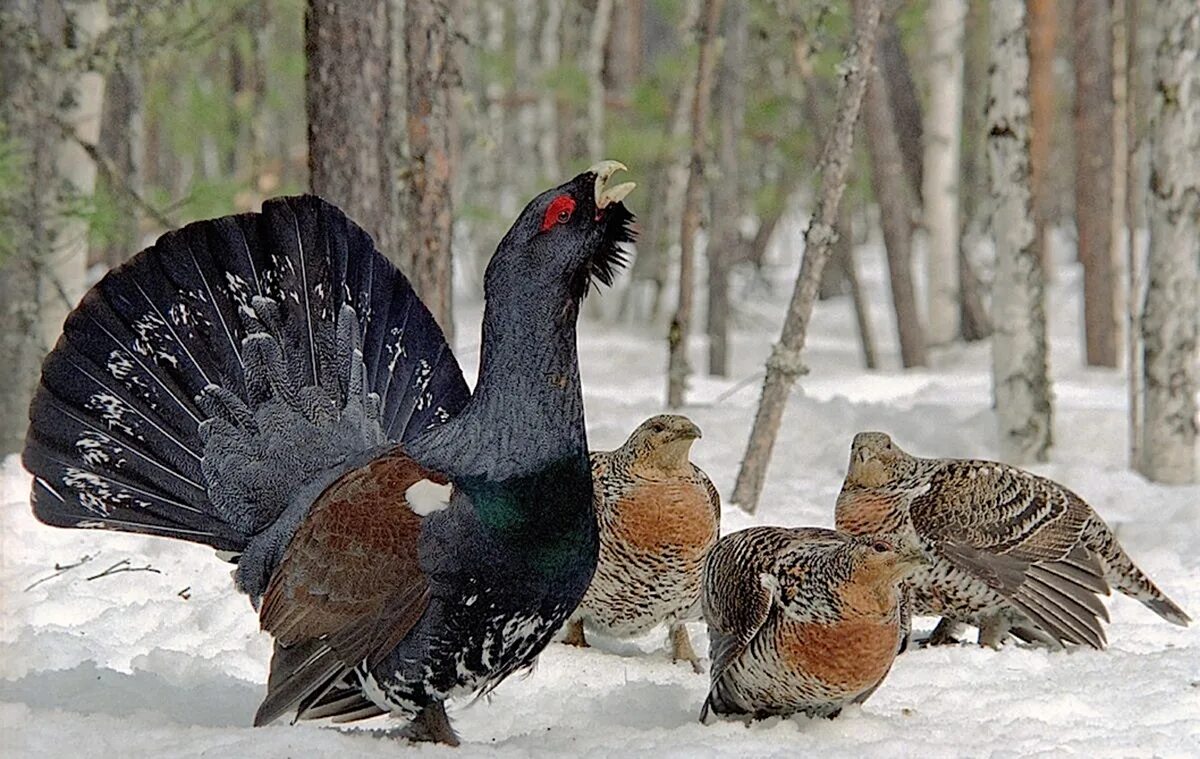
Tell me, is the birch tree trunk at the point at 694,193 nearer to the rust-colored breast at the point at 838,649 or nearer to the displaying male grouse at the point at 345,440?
the displaying male grouse at the point at 345,440

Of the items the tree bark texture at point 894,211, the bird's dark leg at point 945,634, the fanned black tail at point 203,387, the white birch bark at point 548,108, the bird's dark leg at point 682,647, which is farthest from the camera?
the white birch bark at point 548,108

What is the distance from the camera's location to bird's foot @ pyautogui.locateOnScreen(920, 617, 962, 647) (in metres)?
5.22

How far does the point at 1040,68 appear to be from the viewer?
51.9 ft

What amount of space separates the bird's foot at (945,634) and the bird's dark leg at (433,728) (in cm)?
211

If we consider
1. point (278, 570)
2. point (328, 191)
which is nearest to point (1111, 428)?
point (328, 191)

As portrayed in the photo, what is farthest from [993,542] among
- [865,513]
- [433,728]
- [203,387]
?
[203,387]

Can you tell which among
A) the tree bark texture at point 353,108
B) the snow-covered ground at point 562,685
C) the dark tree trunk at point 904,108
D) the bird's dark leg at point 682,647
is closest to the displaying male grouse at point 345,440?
the snow-covered ground at point 562,685

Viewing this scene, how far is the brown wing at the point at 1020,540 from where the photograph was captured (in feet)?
16.0

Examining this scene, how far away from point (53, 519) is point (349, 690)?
3.66 ft

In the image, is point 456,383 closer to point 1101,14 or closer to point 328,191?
point 328,191

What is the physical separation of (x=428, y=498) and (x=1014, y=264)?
19.6 feet

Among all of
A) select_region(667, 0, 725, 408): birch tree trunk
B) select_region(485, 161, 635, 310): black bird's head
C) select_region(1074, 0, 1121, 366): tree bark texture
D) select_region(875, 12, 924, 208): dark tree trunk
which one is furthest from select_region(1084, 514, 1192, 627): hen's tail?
select_region(875, 12, 924, 208): dark tree trunk

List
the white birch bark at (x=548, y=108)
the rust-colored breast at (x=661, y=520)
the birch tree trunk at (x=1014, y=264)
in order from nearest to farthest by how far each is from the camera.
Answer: the rust-colored breast at (x=661, y=520), the birch tree trunk at (x=1014, y=264), the white birch bark at (x=548, y=108)

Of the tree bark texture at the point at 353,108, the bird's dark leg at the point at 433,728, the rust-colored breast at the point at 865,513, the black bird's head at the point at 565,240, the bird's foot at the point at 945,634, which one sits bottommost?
the bird's foot at the point at 945,634
